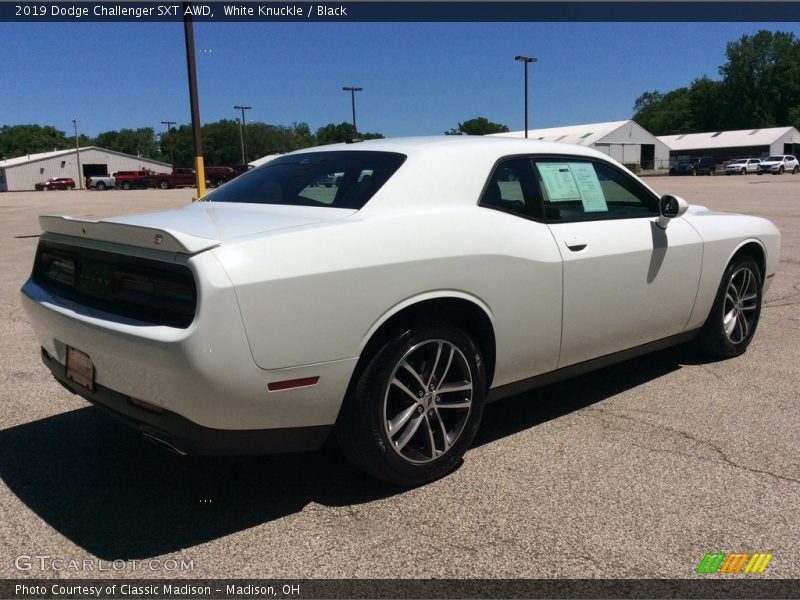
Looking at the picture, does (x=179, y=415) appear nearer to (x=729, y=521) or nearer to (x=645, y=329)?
(x=729, y=521)

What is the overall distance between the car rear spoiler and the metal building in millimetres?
82588

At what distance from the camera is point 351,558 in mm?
2555

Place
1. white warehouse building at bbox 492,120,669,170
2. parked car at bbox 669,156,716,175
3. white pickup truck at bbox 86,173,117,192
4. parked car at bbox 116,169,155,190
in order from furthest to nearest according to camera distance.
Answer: white warehouse building at bbox 492,120,669,170
parked car at bbox 669,156,716,175
white pickup truck at bbox 86,173,117,192
parked car at bbox 116,169,155,190

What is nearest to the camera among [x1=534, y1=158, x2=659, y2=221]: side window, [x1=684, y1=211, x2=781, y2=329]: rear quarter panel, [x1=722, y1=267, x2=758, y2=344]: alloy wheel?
[x1=534, y1=158, x2=659, y2=221]: side window

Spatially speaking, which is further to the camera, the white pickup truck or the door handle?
the white pickup truck

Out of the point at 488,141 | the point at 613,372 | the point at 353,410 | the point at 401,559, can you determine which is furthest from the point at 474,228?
the point at 613,372

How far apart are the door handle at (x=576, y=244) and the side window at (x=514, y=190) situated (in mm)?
200

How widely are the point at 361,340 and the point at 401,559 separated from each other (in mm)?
824

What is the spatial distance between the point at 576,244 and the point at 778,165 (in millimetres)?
63177

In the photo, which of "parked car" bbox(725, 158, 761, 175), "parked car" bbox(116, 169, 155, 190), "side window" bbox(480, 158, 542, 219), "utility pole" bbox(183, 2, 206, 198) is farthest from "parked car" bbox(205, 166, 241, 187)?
"side window" bbox(480, 158, 542, 219)

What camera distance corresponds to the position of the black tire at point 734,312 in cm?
475

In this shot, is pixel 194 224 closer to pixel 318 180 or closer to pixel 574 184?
pixel 318 180

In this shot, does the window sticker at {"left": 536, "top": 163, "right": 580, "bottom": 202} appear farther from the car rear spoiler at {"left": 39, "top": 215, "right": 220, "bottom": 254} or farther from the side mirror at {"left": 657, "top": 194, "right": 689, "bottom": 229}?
the car rear spoiler at {"left": 39, "top": 215, "right": 220, "bottom": 254}

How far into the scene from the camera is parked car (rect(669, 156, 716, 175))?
2464 inches
